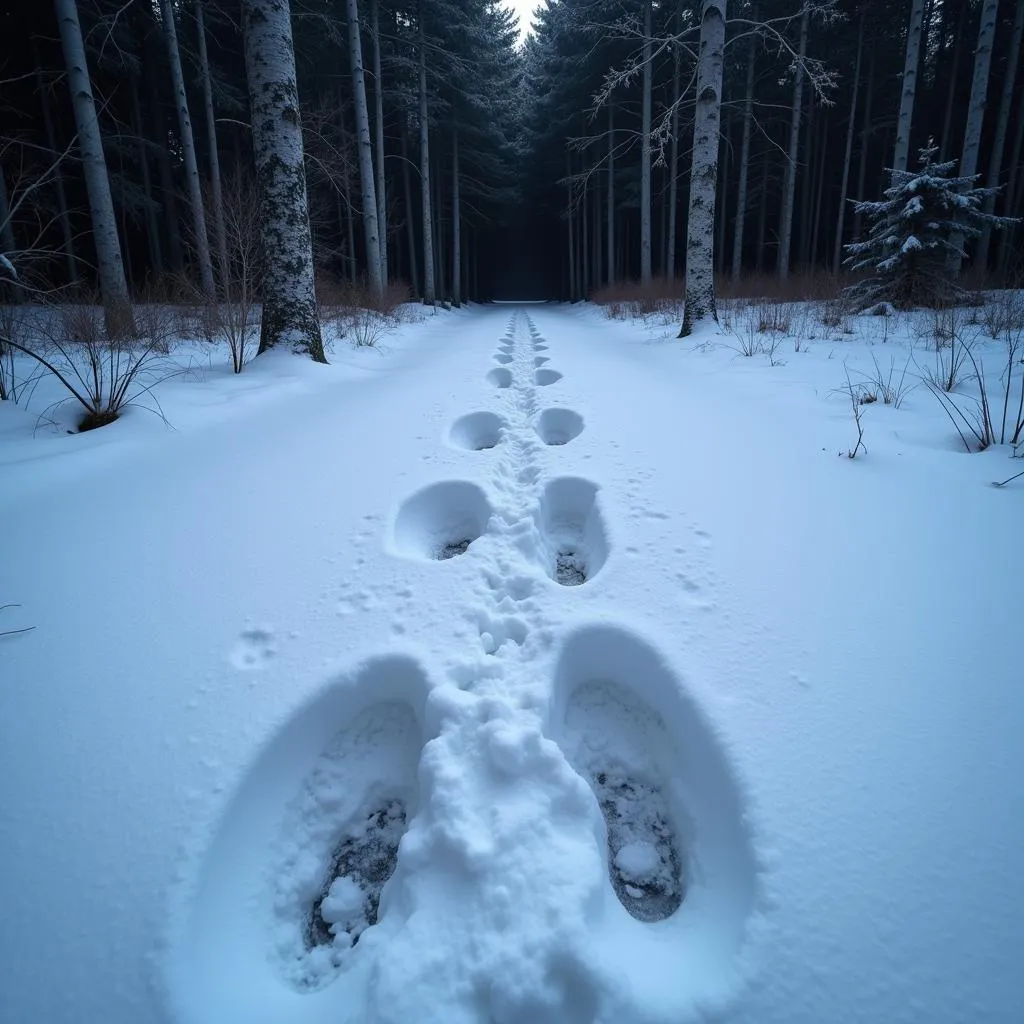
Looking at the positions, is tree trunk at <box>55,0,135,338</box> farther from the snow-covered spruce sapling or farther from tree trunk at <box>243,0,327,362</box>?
the snow-covered spruce sapling

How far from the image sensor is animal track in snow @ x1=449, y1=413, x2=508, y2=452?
2879mm

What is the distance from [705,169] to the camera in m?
6.18

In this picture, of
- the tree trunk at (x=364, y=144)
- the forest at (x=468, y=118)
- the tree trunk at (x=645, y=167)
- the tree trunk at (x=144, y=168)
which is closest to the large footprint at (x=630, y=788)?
the forest at (x=468, y=118)

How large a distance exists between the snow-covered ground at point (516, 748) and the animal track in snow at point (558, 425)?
2.81ft

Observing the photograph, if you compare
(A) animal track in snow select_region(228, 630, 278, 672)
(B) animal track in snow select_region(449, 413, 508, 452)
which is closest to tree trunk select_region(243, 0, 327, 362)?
(B) animal track in snow select_region(449, 413, 508, 452)

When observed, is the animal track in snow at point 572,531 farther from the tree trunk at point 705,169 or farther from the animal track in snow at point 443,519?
the tree trunk at point 705,169

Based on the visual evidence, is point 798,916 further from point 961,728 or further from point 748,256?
point 748,256

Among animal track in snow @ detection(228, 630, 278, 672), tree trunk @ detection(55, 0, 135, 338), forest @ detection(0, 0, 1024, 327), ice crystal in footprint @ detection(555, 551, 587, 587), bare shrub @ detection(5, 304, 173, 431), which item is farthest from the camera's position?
forest @ detection(0, 0, 1024, 327)

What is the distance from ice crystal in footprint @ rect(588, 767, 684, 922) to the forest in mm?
5338

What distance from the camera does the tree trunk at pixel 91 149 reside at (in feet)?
21.7

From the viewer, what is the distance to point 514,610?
55.2 inches

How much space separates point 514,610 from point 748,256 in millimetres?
27894

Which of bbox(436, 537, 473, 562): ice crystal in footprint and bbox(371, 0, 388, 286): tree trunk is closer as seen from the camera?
bbox(436, 537, 473, 562): ice crystal in footprint

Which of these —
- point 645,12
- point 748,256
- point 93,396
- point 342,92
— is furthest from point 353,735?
point 748,256
